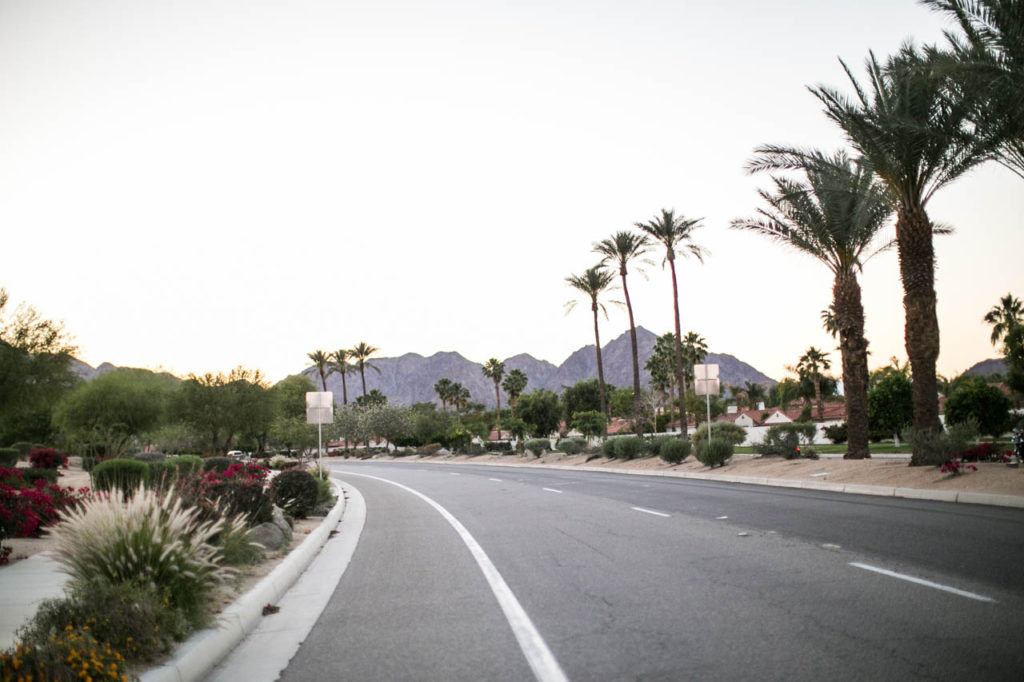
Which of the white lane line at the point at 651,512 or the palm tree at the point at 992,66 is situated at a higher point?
the palm tree at the point at 992,66

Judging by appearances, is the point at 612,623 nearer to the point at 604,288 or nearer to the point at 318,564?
the point at 318,564

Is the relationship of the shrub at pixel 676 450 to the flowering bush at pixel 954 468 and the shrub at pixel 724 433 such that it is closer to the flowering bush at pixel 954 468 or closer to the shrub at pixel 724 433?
the shrub at pixel 724 433

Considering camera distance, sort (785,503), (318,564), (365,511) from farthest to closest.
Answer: (365,511), (785,503), (318,564)

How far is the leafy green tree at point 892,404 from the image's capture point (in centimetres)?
4772

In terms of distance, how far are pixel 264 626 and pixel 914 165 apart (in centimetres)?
1968

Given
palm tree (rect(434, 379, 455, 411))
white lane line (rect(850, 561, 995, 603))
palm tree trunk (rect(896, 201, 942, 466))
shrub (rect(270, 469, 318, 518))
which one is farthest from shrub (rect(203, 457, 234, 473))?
palm tree (rect(434, 379, 455, 411))

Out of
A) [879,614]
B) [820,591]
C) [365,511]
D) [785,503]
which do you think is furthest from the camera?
[365,511]

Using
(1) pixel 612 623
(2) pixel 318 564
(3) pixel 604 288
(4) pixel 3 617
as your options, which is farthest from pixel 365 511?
(3) pixel 604 288

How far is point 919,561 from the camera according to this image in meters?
8.29

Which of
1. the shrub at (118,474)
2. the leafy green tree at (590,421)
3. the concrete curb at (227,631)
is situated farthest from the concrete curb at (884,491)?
the leafy green tree at (590,421)

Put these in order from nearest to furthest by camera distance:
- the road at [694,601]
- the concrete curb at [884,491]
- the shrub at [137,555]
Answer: the road at [694,601]
the shrub at [137,555]
the concrete curb at [884,491]

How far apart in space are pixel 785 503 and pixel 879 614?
9811 millimetres

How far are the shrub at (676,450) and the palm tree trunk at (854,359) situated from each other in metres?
7.52

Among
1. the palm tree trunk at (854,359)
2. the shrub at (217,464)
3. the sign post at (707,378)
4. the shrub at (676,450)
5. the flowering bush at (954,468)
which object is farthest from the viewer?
the shrub at (217,464)
